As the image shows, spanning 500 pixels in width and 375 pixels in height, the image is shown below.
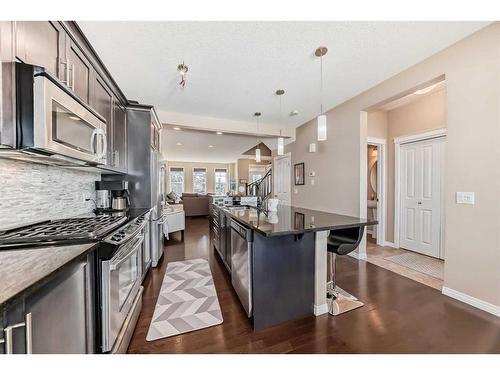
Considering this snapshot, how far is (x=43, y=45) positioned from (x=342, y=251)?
2.62 meters

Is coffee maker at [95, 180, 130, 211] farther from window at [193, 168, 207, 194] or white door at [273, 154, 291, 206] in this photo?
window at [193, 168, 207, 194]

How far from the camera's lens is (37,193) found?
167cm

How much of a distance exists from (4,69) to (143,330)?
1.93m

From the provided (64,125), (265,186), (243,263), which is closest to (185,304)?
(243,263)

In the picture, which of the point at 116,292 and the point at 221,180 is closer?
the point at 116,292

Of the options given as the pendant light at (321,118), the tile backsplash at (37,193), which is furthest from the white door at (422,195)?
the tile backsplash at (37,193)

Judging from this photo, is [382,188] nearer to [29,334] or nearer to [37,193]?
[29,334]

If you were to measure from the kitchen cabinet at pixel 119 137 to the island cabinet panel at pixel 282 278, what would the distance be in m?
1.92

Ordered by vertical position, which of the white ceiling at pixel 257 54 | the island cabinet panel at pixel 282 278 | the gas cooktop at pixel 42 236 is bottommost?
the island cabinet panel at pixel 282 278

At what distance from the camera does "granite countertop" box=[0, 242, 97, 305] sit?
67cm

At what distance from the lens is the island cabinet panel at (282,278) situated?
67.7 inches

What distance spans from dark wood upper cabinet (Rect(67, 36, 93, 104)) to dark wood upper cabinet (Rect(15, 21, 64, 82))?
6 cm

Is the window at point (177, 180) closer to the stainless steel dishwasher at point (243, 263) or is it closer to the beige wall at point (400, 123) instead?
the beige wall at point (400, 123)
